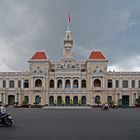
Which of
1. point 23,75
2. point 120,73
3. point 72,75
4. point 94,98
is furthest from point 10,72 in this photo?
point 120,73

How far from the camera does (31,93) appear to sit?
309 ft

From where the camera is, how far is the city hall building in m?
93.9

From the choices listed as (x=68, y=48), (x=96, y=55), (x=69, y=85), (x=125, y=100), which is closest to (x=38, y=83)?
(x=69, y=85)

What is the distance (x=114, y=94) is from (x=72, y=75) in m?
13.3

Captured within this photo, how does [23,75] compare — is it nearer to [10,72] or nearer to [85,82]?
[10,72]

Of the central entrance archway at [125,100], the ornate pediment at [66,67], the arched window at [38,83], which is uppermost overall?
the ornate pediment at [66,67]

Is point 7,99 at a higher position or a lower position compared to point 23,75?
lower

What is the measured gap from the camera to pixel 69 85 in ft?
318

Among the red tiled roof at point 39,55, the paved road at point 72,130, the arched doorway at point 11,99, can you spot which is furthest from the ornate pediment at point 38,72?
the paved road at point 72,130

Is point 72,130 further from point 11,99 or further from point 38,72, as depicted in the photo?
point 11,99

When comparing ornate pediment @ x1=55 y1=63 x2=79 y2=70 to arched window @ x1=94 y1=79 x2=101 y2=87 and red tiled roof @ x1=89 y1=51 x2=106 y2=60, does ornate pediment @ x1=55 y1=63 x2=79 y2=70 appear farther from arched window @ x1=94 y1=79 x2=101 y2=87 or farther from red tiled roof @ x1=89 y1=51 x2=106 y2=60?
arched window @ x1=94 y1=79 x2=101 y2=87

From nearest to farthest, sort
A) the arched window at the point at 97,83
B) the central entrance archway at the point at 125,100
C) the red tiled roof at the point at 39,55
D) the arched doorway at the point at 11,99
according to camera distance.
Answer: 1. the central entrance archway at the point at 125,100
2. the arched doorway at the point at 11,99
3. the arched window at the point at 97,83
4. the red tiled roof at the point at 39,55

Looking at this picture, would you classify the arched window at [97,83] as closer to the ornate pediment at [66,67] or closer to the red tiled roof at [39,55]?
the ornate pediment at [66,67]

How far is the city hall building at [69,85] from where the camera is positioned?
93.9 meters
